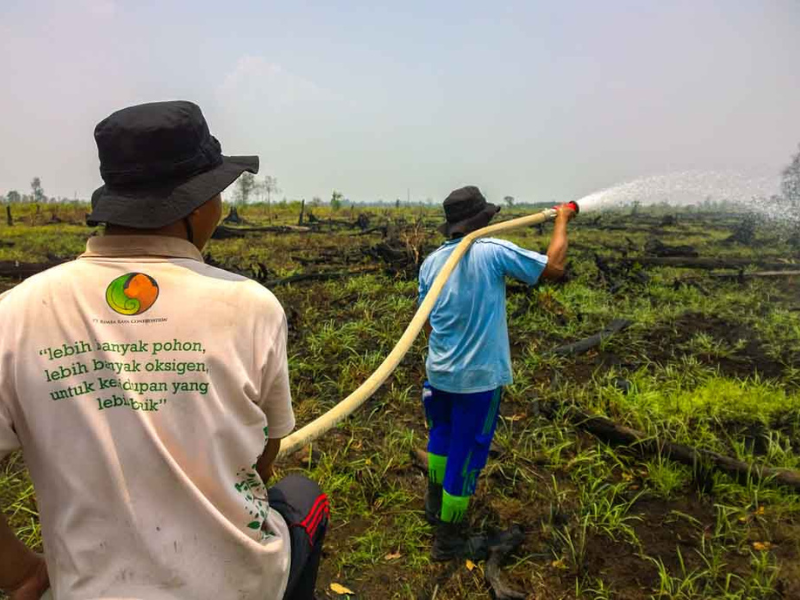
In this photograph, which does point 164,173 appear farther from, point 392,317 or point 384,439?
point 392,317

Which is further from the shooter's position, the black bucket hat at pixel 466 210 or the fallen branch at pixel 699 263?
the fallen branch at pixel 699 263

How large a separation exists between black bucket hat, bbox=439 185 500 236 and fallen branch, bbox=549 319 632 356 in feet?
9.83

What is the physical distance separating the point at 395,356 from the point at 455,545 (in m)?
1.16

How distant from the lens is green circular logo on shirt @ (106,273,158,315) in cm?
107

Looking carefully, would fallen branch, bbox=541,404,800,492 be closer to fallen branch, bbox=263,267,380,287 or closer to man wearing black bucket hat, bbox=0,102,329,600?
man wearing black bucket hat, bbox=0,102,329,600

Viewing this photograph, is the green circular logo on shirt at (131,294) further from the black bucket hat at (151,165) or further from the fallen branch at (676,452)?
the fallen branch at (676,452)

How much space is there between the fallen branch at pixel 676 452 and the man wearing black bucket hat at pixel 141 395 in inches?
122

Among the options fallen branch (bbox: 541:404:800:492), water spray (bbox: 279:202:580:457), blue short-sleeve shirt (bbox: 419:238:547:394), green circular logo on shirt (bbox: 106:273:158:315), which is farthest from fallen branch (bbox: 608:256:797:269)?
green circular logo on shirt (bbox: 106:273:158:315)

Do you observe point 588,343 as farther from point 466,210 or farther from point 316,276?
point 316,276

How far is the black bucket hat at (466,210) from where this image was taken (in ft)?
9.33

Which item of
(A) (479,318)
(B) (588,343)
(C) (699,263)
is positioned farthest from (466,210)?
(C) (699,263)

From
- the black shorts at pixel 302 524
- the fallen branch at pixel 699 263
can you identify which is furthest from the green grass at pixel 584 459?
the fallen branch at pixel 699 263

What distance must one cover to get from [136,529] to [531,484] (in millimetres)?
2808

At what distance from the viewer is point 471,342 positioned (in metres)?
2.76
